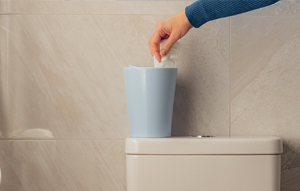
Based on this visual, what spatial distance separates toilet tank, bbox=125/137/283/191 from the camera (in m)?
0.74

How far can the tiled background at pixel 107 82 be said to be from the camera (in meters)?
Result: 0.91

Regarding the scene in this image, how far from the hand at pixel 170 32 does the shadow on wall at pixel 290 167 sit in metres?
0.46

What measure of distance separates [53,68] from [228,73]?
0.54m

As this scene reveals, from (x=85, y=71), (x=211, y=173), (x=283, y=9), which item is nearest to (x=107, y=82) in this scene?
(x=85, y=71)

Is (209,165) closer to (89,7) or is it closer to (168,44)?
(168,44)

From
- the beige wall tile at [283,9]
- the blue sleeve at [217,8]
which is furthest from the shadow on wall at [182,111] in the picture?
the beige wall tile at [283,9]

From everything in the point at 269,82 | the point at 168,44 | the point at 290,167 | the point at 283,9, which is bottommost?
the point at 290,167

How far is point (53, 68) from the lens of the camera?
93 cm

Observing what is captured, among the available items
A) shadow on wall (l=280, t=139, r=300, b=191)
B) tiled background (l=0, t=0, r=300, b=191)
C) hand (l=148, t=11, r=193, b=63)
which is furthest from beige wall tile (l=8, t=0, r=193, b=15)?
shadow on wall (l=280, t=139, r=300, b=191)

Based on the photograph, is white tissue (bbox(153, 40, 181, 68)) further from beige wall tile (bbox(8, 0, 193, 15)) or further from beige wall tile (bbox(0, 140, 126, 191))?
beige wall tile (bbox(0, 140, 126, 191))

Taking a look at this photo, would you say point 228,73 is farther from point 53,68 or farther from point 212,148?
point 53,68

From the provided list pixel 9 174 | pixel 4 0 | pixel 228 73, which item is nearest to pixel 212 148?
pixel 228 73

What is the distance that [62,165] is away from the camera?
92 cm

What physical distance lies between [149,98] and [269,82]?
385 millimetres
